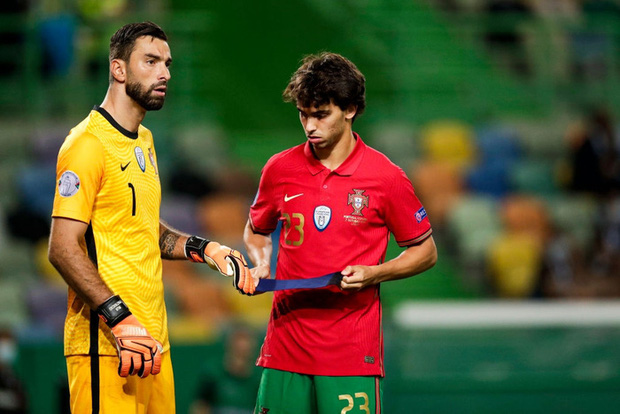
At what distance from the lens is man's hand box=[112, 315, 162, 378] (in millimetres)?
3676

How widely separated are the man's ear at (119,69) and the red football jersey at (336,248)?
845mm

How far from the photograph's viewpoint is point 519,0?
12.6m

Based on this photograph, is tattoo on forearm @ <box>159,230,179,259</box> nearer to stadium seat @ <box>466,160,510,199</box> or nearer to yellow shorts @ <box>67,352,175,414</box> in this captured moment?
yellow shorts @ <box>67,352,175,414</box>

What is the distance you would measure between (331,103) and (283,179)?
43cm

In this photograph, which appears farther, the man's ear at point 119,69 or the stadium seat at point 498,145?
the stadium seat at point 498,145

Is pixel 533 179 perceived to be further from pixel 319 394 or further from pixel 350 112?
pixel 319 394

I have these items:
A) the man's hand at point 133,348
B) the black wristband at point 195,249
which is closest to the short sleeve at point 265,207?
the black wristband at point 195,249

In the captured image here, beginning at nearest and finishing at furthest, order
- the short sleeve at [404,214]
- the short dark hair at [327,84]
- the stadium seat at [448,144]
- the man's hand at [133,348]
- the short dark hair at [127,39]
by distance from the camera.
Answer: the man's hand at [133,348]
the short dark hair at [127,39]
the short dark hair at [327,84]
the short sleeve at [404,214]
the stadium seat at [448,144]

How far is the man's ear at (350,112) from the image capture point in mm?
4223

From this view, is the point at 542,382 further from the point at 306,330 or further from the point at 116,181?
the point at 116,181

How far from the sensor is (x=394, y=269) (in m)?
4.19

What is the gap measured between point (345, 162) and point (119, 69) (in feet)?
3.39

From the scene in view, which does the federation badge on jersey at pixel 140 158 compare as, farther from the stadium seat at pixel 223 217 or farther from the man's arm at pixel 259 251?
the stadium seat at pixel 223 217

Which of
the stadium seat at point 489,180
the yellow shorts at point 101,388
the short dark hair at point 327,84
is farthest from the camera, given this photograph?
the stadium seat at point 489,180
